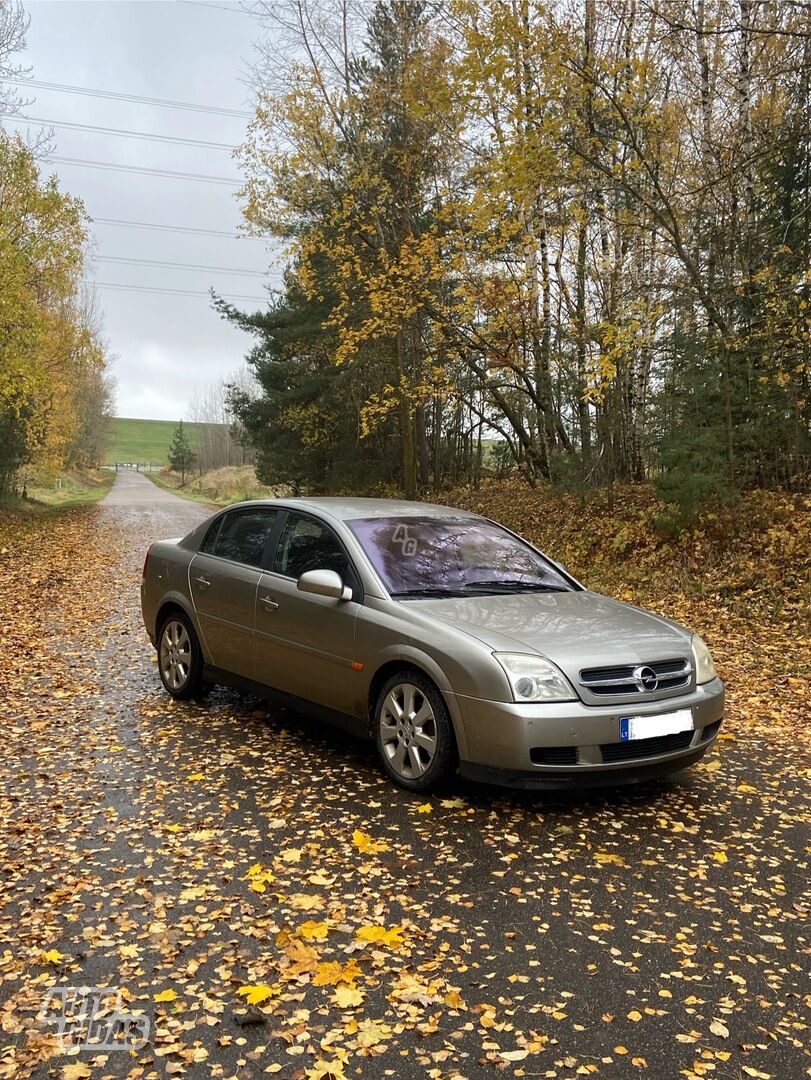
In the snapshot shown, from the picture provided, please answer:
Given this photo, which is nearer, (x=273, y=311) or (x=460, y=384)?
(x=460, y=384)

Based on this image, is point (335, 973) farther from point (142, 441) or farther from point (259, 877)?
point (142, 441)

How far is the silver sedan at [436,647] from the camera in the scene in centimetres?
430

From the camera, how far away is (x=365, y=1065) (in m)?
2.58

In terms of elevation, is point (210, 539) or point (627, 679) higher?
point (210, 539)

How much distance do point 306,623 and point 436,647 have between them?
1215 millimetres

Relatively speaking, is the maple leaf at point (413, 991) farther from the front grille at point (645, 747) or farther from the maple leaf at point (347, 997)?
the front grille at point (645, 747)

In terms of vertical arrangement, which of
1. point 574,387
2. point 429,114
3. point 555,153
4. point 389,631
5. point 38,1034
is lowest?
point 38,1034

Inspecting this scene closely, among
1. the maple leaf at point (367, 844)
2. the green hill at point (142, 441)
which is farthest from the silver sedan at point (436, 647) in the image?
the green hill at point (142, 441)

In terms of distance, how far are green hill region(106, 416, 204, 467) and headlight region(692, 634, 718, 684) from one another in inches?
4996

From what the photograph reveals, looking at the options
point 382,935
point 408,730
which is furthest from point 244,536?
point 382,935

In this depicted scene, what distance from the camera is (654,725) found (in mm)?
4391

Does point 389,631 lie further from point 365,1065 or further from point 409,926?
point 365,1065

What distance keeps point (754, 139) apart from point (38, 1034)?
13949mm

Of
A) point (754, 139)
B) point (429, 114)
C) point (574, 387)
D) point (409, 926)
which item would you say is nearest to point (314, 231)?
point (429, 114)
